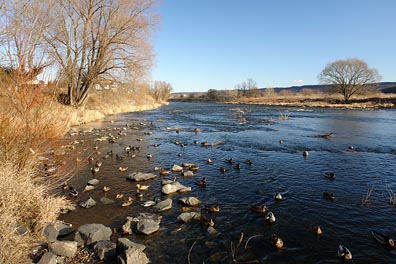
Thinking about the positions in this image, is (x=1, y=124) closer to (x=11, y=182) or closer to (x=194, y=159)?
(x=11, y=182)

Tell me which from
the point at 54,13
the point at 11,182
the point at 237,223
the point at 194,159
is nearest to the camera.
A: the point at 11,182

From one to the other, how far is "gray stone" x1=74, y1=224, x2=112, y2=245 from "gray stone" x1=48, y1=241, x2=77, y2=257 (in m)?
0.47

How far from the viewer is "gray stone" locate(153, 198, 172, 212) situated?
25.8 ft

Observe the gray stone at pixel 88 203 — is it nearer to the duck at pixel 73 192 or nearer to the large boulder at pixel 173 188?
the duck at pixel 73 192

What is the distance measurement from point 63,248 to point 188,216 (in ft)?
10.1

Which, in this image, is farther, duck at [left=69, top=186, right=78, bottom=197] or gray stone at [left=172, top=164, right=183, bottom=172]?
gray stone at [left=172, top=164, right=183, bottom=172]

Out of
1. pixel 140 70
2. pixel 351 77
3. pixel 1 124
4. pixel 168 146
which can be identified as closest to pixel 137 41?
pixel 140 70

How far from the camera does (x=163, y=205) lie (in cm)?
801

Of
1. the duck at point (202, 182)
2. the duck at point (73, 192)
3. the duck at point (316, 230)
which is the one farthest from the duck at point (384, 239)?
the duck at point (73, 192)

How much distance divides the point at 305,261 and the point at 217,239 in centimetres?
193

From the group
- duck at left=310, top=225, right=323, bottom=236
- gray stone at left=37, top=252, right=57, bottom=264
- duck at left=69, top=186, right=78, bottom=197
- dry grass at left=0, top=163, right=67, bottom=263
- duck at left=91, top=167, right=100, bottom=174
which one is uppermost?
dry grass at left=0, top=163, right=67, bottom=263

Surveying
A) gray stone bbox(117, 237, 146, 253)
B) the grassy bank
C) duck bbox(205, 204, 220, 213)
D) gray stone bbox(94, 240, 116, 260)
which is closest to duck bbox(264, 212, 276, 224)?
duck bbox(205, 204, 220, 213)

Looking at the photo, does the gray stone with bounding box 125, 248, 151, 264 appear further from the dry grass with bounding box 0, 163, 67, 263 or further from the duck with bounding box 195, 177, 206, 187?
the duck with bounding box 195, 177, 206, 187

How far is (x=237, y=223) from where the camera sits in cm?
711
